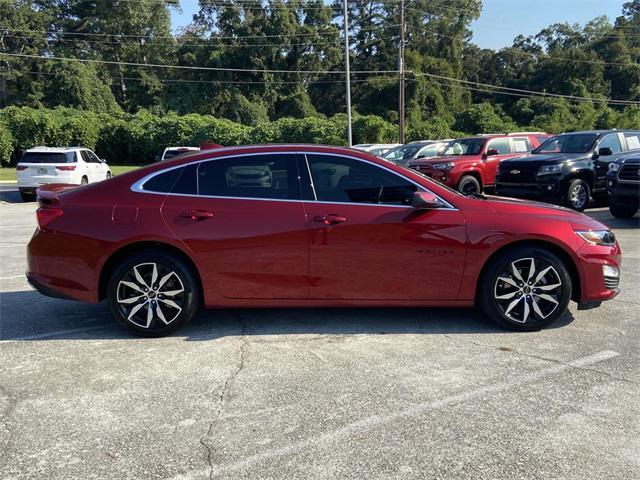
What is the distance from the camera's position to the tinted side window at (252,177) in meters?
4.75

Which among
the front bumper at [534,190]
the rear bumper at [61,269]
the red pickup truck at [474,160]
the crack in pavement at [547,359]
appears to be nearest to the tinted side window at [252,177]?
the rear bumper at [61,269]

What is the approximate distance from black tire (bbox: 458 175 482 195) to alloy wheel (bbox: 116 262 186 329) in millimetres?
10433

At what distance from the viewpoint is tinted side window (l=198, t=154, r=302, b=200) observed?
15.6 ft

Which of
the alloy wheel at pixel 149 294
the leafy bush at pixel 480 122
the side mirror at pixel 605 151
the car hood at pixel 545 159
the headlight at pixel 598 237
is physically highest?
the leafy bush at pixel 480 122

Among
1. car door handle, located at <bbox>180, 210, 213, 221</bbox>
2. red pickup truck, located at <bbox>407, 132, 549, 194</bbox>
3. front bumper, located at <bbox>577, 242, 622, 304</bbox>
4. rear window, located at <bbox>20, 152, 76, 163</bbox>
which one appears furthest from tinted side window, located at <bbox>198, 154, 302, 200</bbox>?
rear window, located at <bbox>20, 152, 76, 163</bbox>

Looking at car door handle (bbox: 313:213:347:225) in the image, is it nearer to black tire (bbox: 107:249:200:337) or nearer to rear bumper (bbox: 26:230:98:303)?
black tire (bbox: 107:249:200:337)

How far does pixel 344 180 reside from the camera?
4789 mm

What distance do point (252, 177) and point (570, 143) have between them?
1054 centimetres

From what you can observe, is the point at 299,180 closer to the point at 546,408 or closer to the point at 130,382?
the point at 130,382

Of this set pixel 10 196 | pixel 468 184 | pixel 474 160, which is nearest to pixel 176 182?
pixel 468 184

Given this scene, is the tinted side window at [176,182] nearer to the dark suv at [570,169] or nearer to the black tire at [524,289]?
the black tire at [524,289]

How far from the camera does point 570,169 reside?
12.0m

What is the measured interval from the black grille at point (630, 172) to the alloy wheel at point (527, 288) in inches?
258

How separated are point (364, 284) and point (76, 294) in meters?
2.45
